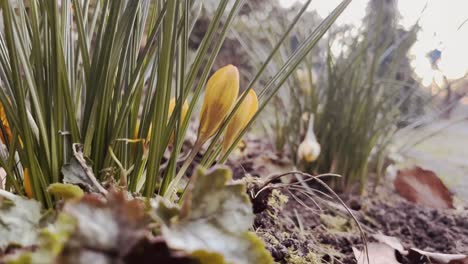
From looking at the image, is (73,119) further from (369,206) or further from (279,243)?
(369,206)

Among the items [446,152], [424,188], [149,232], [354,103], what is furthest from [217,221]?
[446,152]

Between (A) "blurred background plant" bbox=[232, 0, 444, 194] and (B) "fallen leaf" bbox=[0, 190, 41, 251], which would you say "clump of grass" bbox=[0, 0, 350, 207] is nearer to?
(B) "fallen leaf" bbox=[0, 190, 41, 251]

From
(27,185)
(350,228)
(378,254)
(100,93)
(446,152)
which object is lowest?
(446,152)

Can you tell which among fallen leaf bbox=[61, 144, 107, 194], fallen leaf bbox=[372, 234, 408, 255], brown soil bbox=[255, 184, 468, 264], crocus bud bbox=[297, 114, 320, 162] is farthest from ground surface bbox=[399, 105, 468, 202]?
fallen leaf bbox=[61, 144, 107, 194]

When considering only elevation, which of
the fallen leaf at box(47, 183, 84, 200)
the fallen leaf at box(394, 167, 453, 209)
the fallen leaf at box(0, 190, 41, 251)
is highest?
the fallen leaf at box(47, 183, 84, 200)

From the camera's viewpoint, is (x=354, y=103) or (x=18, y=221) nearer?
(x=18, y=221)

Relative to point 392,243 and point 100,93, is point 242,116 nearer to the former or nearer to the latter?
point 100,93

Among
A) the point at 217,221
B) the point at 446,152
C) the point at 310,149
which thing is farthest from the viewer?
the point at 446,152
